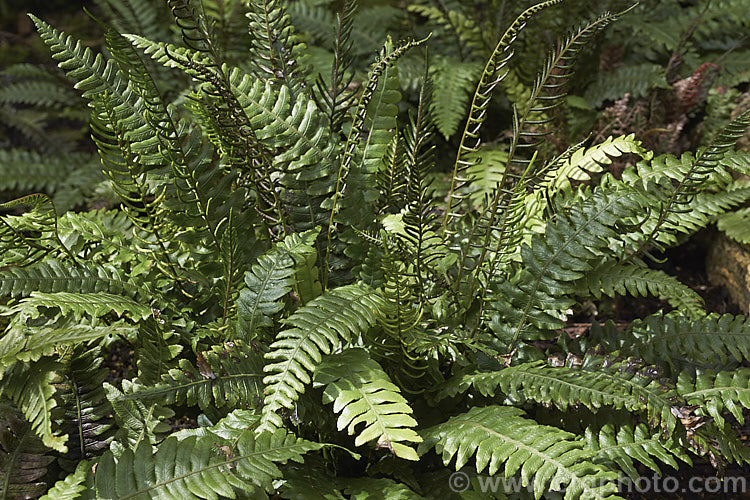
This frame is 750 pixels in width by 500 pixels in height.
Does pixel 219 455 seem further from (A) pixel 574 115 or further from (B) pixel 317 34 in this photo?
(B) pixel 317 34

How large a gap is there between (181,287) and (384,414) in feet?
3.57

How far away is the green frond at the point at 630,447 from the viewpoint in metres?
1.86

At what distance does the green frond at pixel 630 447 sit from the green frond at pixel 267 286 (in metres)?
1.09

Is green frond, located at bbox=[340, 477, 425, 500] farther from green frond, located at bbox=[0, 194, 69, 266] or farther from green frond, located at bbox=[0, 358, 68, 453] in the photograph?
green frond, located at bbox=[0, 194, 69, 266]

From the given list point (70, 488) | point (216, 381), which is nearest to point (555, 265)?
point (216, 381)

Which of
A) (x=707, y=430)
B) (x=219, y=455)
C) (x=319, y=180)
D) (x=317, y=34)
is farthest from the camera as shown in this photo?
(x=317, y=34)

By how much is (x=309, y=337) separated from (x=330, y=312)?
13 cm

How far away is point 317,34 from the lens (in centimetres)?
457

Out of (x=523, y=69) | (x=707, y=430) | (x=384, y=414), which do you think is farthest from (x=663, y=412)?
(x=523, y=69)

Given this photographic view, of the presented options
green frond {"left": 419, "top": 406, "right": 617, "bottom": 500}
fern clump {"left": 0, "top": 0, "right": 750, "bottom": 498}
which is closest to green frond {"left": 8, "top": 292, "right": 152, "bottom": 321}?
fern clump {"left": 0, "top": 0, "right": 750, "bottom": 498}

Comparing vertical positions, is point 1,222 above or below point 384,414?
above

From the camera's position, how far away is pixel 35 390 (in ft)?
5.82

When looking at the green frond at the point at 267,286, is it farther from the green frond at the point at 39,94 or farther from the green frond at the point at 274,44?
the green frond at the point at 39,94

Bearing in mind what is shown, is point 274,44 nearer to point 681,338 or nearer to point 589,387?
point 589,387
